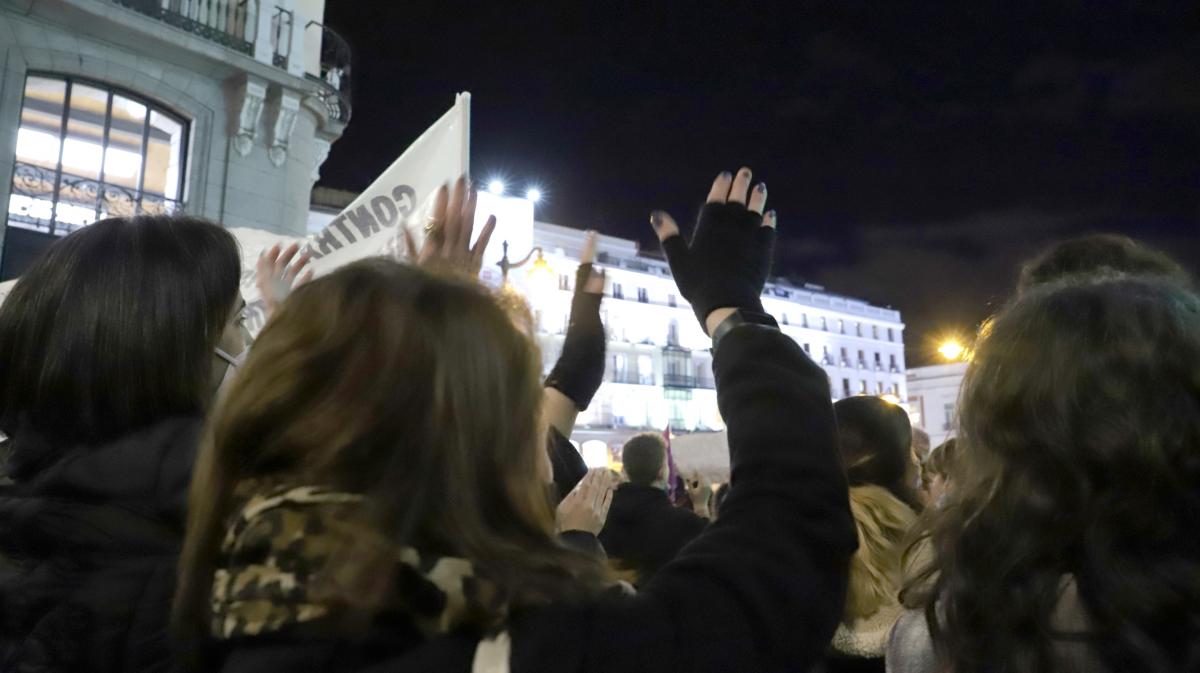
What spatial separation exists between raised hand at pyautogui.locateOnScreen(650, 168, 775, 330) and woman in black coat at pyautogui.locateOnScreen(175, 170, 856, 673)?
13cm

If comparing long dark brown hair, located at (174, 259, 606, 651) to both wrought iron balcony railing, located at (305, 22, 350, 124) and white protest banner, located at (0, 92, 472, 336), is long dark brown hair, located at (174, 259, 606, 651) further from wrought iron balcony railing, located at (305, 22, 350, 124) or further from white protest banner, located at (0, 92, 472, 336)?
wrought iron balcony railing, located at (305, 22, 350, 124)

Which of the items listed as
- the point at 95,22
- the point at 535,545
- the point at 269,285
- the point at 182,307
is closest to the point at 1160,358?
the point at 535,545

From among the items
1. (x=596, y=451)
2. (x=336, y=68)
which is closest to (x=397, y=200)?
(x=336, y=68)

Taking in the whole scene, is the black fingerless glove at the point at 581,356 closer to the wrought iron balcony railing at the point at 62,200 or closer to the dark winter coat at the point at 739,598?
the dark winter coat at the point at 739,598

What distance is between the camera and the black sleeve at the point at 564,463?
2152 millimetres

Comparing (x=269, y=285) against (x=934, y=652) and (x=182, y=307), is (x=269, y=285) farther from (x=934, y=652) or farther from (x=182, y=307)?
(x=934, y=652)

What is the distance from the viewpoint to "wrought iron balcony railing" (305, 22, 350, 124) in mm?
13789

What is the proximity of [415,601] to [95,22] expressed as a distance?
39.4 ft

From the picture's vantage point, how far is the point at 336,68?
14438 mm

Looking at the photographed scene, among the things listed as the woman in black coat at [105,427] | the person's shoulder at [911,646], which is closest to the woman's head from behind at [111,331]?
the woman in black coat at [105,427]

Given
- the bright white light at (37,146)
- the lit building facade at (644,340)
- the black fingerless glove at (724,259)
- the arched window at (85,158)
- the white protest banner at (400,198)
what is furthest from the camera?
the lit building facade at (644,340)

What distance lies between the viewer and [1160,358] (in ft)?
5.00

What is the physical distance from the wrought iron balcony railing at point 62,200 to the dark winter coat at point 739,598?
10.7 metres

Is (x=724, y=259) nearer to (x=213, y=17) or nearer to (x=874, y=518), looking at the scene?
(x=874, y=518)
